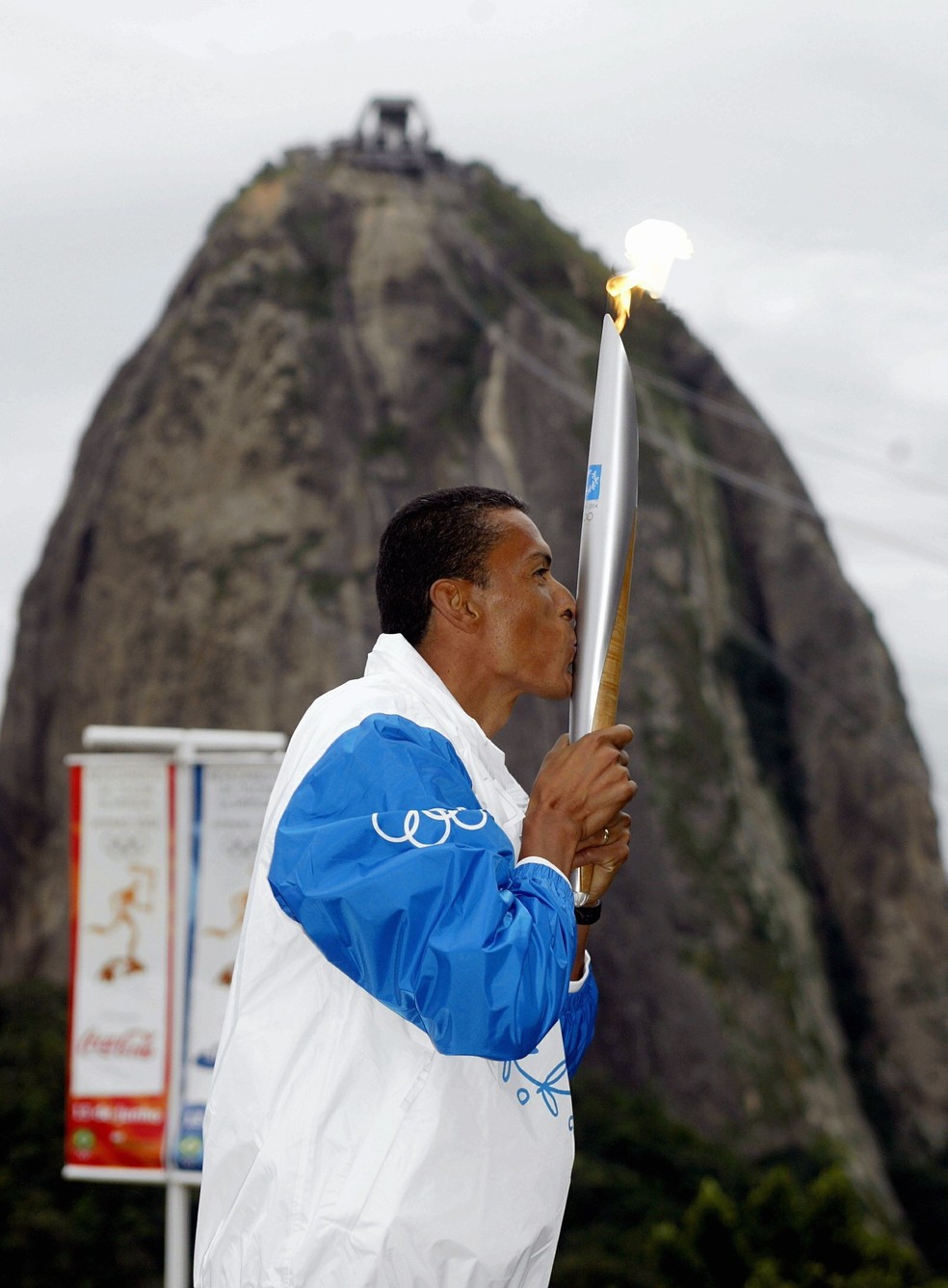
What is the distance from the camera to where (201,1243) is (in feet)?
7.78

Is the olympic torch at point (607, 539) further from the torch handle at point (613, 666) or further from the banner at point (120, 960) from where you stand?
the banner at point (120, 960)

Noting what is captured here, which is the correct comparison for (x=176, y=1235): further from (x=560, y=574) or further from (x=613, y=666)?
(x=560, y=574)

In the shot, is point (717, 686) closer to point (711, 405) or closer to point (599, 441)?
point (711, 405)

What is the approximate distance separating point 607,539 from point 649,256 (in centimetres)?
59

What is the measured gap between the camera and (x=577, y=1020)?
2.72m

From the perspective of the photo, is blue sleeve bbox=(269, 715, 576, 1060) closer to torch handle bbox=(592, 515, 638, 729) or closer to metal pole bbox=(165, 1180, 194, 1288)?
torch handle bbox=(592, 515, 638, 729)

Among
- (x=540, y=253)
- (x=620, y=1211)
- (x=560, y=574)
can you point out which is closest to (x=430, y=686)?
(x=620, y=1211)

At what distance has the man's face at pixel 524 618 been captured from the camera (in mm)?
2652

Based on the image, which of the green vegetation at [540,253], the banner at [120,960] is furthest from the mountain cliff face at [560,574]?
the banner at [120,960]

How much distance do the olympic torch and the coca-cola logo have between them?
551 centimetres

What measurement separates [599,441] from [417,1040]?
3.59 feet

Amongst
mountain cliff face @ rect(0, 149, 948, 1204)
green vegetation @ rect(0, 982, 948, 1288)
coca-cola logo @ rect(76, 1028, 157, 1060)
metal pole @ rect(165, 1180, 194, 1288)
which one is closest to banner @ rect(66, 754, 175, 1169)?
coca-cola logo @ rect(76, 1028, 157, 1060)

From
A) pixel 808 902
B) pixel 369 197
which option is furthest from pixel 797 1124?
pixel 369 197

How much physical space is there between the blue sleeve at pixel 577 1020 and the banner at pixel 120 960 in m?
5.05
